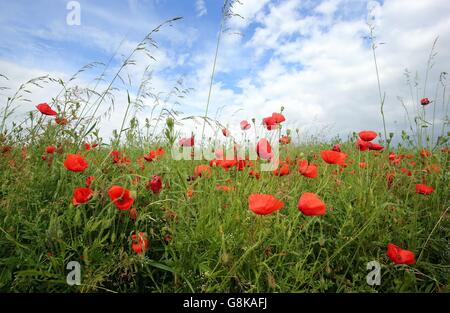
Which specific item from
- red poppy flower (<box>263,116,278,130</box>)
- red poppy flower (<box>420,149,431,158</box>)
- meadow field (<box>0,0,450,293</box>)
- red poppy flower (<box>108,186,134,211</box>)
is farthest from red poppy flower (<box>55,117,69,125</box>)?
red poppy flower (<box>420,149,431,158</box>)

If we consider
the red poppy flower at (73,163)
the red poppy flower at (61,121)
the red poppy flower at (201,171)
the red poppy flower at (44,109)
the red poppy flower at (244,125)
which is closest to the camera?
the red poppy flower at (73,163)

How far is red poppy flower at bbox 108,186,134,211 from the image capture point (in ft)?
4.75

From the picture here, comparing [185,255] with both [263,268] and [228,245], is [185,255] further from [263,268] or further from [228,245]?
[263,268]

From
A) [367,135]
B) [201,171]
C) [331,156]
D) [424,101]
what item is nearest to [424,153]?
[424,101]

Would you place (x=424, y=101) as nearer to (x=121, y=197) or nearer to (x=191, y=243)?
(x=191, y=243)

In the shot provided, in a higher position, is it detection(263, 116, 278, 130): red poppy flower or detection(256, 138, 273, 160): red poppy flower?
detection(263, 116, 278, 130): red poppy flower

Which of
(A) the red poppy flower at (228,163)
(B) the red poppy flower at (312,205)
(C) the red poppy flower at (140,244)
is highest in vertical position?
(A) the red poppy flower at (228,163)

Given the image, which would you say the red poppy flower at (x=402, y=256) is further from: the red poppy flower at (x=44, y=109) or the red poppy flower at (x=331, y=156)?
the red poppy flower at (x=44, y=109)

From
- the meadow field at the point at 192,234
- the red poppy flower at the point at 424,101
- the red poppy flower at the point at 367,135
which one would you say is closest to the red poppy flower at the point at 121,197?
the meadow field at the point at 192,234

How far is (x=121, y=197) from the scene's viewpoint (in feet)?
4.73

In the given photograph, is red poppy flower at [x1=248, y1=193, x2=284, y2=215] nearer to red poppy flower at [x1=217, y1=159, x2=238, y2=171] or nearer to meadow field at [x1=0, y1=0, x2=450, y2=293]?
meadow field at [x1=0, y1=0, x2=450, y2=293]

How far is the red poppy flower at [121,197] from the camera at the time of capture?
57.1 inches

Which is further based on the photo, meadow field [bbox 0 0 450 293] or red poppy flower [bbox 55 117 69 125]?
red poppy flower [bbox 55 117 69 125]
